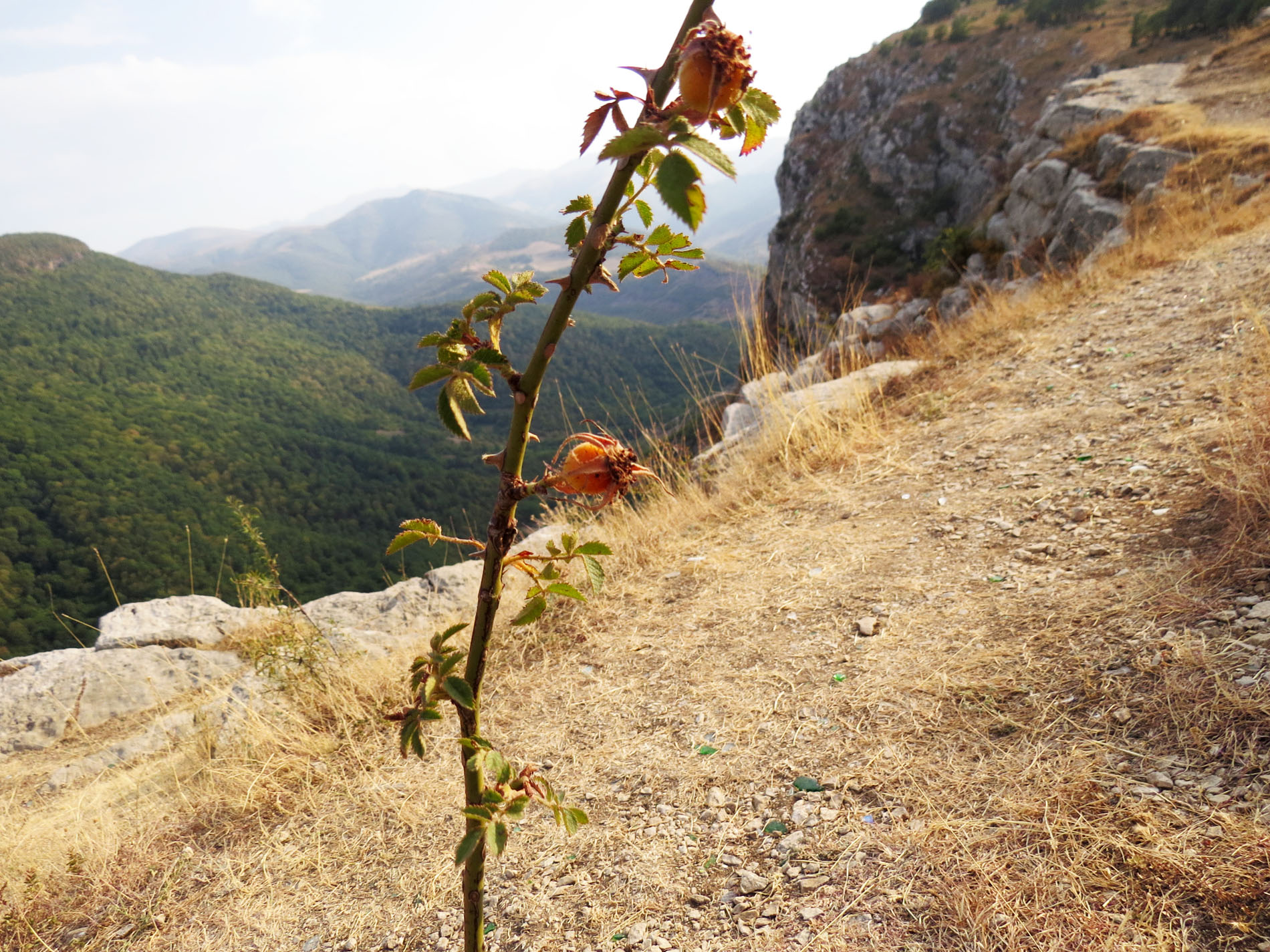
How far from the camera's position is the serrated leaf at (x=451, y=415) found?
2.15ft

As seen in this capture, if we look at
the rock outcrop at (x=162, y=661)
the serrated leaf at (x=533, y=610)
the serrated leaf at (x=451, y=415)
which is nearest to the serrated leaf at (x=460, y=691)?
the serrated leaf at (x=533, y=610)

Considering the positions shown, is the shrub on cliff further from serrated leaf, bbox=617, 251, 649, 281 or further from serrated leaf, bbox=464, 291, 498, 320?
serrated leaf, bbox=464, 291, 498, 320

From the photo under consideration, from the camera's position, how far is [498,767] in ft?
2.55

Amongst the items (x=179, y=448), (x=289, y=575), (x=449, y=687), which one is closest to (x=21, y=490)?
(x=179, y=448)

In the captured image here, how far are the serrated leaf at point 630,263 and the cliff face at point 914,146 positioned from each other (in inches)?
966

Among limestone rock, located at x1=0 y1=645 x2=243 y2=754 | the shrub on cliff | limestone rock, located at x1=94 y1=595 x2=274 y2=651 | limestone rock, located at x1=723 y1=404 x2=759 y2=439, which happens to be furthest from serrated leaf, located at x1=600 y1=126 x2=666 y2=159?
the shrub on cliff

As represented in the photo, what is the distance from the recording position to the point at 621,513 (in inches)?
175

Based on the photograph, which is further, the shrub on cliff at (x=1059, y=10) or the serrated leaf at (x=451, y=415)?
the shrub on cliff at (x=1059, y=10)

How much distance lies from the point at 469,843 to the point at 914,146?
127ft

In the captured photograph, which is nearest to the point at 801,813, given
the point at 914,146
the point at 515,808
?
the point at 515,808

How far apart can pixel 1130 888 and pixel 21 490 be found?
41.9 m

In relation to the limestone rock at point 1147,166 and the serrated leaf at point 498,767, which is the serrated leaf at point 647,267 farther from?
the limestone rock at point 1147,166

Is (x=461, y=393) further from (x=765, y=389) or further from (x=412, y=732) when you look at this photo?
(x=765, y=389)

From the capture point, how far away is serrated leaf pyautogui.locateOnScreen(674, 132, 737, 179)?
50cm
